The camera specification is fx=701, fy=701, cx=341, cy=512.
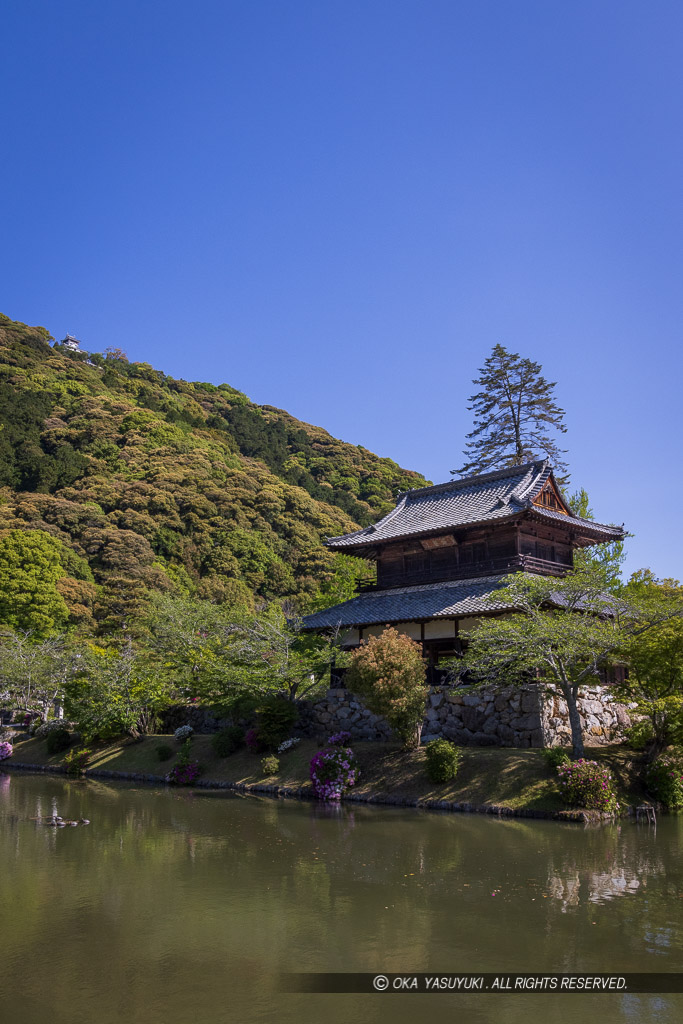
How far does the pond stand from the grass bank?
83.6 inches

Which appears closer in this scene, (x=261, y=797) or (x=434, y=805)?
(x=434, y=805)

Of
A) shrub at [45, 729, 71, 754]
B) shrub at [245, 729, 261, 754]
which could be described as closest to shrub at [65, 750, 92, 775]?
shrub at [45, 729, 71, 754]

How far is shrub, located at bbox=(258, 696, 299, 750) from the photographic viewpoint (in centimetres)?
2628

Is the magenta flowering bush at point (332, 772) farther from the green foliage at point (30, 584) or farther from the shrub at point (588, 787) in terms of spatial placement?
the green foliage at point (30, 584)

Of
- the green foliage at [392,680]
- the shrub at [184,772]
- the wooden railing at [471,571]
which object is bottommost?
the shrub at [184,772]

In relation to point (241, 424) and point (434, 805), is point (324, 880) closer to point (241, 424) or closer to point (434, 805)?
point (434, 805)

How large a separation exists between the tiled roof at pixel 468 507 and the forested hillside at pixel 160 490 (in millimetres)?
12485

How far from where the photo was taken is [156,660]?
112 ft

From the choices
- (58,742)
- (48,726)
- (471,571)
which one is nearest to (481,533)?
(471,571)

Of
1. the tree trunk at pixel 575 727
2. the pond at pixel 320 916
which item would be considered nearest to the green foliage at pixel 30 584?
the pond at pixel 320 916

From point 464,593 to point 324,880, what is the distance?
52.7 ft

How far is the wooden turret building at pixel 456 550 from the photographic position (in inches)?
1041

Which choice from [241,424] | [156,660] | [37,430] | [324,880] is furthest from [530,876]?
[241,424]

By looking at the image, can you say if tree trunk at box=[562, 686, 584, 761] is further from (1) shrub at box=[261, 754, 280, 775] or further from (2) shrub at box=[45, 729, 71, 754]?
(2) shrub at box=[45, 729, 71, 754]
